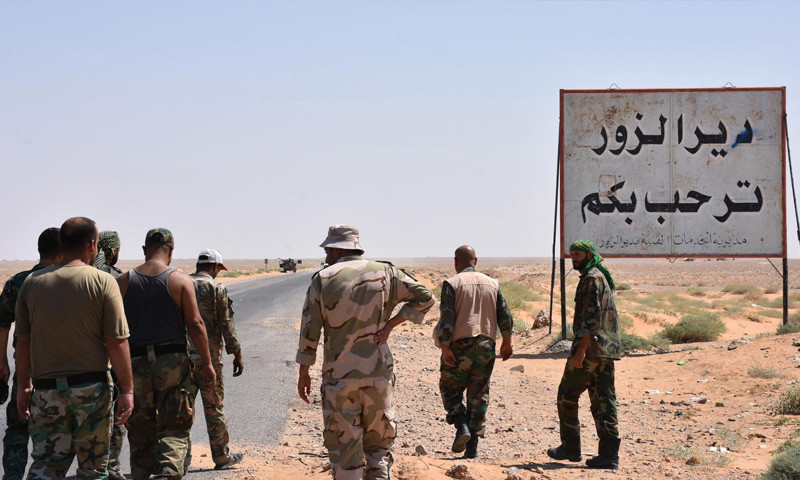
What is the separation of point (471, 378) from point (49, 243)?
352 cm

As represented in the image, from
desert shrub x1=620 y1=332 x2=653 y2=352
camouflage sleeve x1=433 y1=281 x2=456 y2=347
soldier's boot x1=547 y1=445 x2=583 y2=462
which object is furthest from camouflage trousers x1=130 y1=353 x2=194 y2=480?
desert shrub x1=620 y1=332 x2=653 y2=352

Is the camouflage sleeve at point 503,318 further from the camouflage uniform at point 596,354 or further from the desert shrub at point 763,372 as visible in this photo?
the desert shrub at point 763,372

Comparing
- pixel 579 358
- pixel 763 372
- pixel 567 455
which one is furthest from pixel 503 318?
pixel 763 372

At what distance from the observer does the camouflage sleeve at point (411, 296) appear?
16.5 feet

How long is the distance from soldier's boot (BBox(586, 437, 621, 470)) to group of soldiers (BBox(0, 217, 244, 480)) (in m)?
3.16

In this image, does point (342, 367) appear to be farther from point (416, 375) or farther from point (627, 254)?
point (627, 254)

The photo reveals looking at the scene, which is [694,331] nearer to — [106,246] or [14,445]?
[106,246]

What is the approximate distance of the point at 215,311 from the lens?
6199mm

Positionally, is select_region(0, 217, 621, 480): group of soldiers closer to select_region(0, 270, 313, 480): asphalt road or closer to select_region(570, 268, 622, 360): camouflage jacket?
select_region(0, 270, 313, 480): asphalt road

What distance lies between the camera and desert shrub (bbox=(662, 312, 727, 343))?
59.0 ft

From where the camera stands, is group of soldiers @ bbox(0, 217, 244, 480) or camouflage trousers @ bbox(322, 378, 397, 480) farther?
camouflage trousers @ bbox(322, 378, 397, 480)

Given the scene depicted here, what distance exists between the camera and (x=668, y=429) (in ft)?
29.8

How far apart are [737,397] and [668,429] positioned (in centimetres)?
233

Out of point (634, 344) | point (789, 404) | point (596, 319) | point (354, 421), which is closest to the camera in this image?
point (354, 421)
